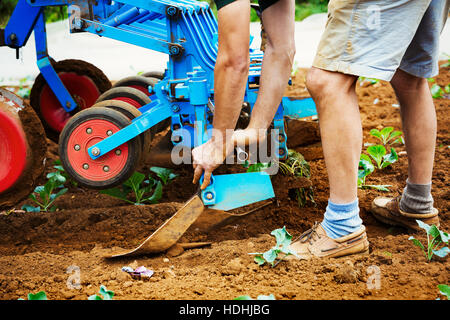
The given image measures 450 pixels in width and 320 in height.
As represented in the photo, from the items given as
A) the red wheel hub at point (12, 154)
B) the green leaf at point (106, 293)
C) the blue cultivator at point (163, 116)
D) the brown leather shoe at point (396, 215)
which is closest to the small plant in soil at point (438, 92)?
the brown leather shoe at point (396, 215)

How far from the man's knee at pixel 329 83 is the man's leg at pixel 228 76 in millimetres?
276

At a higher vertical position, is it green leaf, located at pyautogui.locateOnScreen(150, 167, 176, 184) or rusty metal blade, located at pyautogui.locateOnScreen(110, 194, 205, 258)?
rusty metal blade, located at pyautogui.locateOnScreen(110, 194, 205, 258)

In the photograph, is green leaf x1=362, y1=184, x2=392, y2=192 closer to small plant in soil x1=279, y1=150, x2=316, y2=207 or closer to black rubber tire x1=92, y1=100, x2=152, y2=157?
small plant in soil x1=279, y1=150, x2=316, y2=207

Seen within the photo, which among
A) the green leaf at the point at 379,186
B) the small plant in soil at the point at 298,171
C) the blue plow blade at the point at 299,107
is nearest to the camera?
the small plant in soil at the point at 298,171

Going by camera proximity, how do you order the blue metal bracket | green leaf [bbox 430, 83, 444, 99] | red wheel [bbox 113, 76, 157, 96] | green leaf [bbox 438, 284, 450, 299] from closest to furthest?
green leaf [bbox 438, 284, 450, 299]
the blue metal bracket
red wheel [bbox 113, 76, 157, 96]
green leaf [bbox 430, 83, 444, 99]

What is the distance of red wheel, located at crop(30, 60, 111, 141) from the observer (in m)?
3.58

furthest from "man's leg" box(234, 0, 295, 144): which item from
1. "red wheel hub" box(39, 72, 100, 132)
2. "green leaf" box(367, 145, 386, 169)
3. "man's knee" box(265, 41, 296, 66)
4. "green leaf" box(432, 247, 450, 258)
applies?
"red wheel hub" box(39, 72, 100, 132)

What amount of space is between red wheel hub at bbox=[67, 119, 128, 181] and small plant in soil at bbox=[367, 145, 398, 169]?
4.90 ft

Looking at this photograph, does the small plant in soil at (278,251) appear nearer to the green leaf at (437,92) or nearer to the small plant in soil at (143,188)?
the small plant in soil at (143,188)

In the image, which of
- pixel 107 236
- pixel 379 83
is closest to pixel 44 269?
pixel 107 236

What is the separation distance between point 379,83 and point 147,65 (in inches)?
99.8

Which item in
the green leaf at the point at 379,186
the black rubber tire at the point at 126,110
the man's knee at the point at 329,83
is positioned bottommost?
the green leaf at the point at 379,186

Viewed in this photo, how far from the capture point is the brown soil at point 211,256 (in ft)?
6.35
